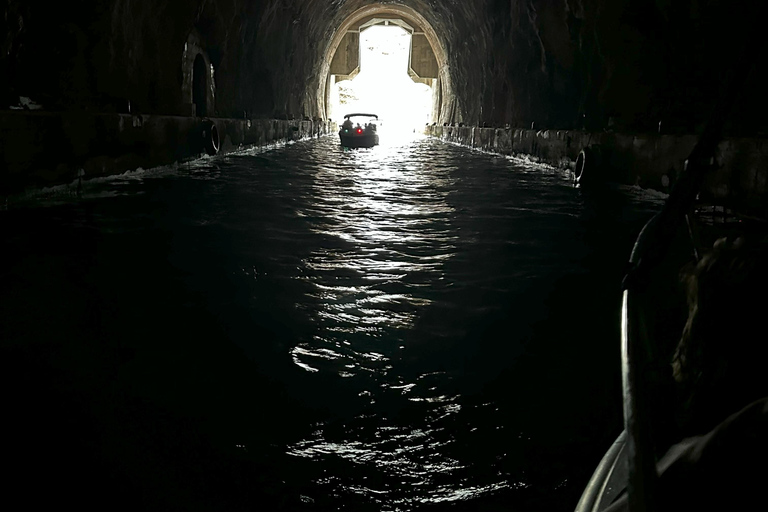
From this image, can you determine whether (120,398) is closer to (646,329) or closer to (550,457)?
(550,457)

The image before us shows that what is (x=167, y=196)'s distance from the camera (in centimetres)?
883

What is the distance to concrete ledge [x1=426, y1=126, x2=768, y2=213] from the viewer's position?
650 centimetres

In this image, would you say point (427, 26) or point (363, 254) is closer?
point (363, 254)

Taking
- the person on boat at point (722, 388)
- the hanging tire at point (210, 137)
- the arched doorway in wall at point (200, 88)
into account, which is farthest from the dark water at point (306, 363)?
the arched doorway in wall at point (200, 88)

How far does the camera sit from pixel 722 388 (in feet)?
5.56

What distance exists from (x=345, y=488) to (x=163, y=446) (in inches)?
25.6

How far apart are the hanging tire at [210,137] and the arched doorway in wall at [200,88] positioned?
1284 mm

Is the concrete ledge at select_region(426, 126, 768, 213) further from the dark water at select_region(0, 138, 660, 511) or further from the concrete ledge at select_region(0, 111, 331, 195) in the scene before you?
the concrete ledge at select_region(0, 111, 331, 195)

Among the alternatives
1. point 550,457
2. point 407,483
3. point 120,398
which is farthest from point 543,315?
point 120,398

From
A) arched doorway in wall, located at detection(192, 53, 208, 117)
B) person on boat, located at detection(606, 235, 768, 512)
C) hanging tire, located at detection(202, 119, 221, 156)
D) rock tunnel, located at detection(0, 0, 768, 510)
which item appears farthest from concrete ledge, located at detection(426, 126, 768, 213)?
arched doorway in wall, located at detection(192, 53, 208, 117)

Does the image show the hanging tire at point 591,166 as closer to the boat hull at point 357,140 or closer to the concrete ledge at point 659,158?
the concrete ledge at point 659,158

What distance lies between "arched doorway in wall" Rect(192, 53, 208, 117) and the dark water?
37.4 ft

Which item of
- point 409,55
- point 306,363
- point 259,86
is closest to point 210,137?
point 259,86

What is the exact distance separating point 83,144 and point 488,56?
17.2 metres
